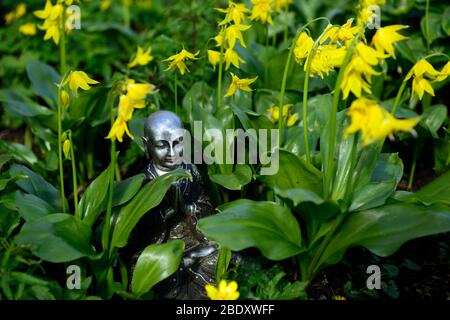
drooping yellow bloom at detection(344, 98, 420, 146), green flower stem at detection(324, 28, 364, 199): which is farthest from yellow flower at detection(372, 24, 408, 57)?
drooping yellow bloom at detection(344, 98, 420, 146)

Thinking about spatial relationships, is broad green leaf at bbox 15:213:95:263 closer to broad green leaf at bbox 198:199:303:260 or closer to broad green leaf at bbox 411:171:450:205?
broad green leaf at bbox 198:199:303:260

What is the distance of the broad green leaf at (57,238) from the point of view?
259cm

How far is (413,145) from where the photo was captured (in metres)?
3.90

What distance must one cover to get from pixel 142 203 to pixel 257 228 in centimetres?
54

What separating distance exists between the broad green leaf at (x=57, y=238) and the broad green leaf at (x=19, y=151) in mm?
1299

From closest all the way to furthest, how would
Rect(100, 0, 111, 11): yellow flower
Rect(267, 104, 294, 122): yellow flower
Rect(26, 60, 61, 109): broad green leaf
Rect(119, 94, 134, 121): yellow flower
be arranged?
Rect(119, 94, 134, 121): yellow flower, Rect(267, 104, 294, 122): yellow flower, Rect(26, 60, 61, 109): broad green leaf, Rect(100, 0, 111, 11): yellow flower

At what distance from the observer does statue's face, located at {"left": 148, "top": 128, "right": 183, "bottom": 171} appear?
2.94m

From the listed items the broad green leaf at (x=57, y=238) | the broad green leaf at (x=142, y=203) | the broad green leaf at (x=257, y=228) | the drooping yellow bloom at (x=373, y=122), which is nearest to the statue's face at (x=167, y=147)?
the broad green leaf at (x=142, y=203)

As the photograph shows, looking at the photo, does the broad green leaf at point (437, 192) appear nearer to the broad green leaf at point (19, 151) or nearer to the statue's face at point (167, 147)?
the statue's face at point (167, 147)

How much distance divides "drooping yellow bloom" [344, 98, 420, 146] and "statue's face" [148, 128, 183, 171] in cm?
95

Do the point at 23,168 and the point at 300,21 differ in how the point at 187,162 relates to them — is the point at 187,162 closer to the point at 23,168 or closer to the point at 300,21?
the point at 23,168

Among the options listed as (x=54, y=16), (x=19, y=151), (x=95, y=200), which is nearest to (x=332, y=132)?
(x=95, y=200)

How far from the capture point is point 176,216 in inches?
124
